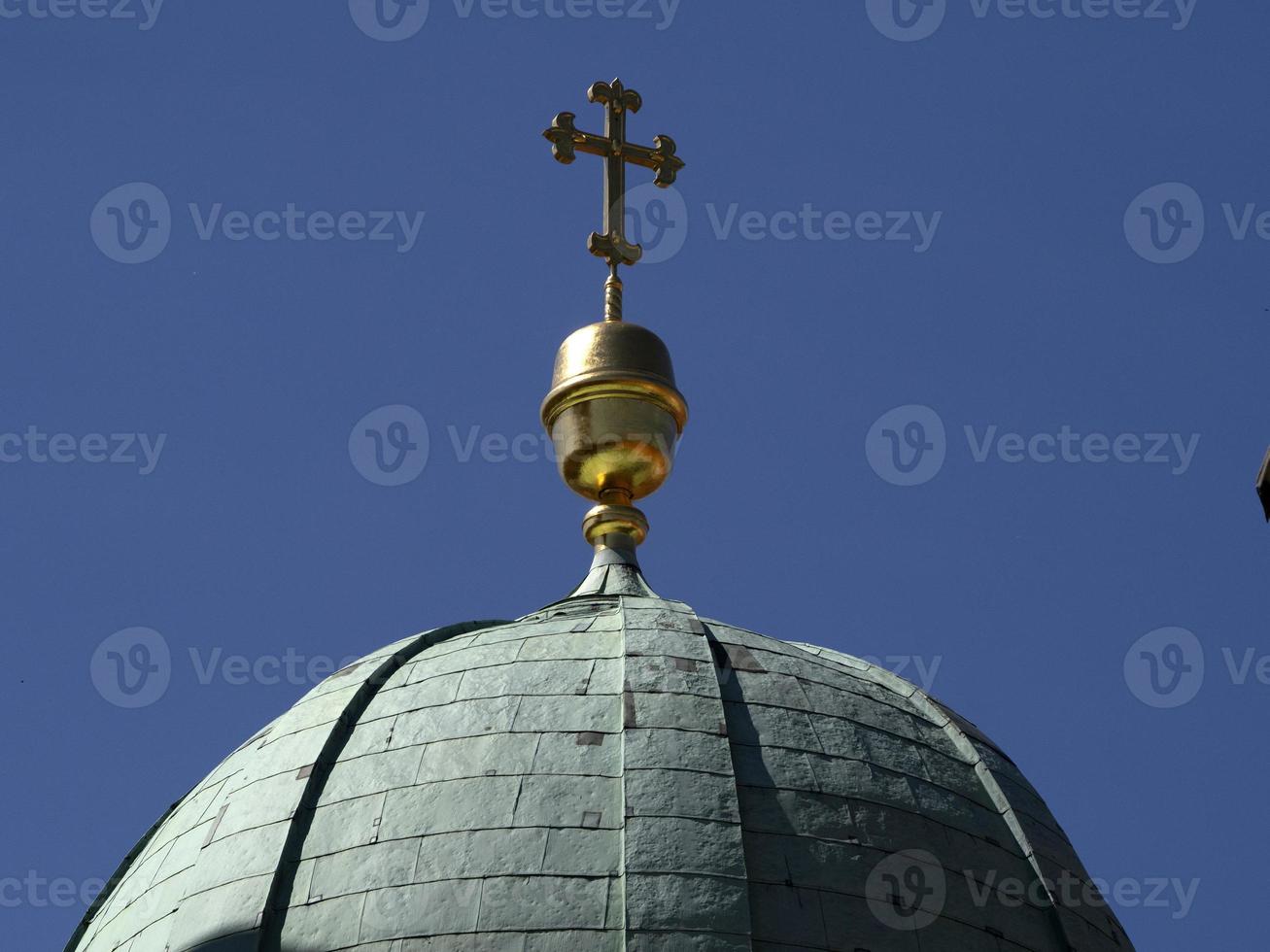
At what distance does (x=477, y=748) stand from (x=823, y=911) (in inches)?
119

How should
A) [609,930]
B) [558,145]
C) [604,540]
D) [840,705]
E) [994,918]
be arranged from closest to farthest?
1. [609,930]
2. [994,918]
3. [840,705]
4. [604,540]
5. [558,145]

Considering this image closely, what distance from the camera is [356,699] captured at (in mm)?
22062

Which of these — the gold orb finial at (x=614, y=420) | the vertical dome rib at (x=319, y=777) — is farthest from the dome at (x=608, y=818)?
the gold orb finial at (x=614, y=420)

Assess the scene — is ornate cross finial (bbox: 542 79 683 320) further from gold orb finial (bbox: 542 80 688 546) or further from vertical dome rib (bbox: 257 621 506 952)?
vertical dome rib (bbox: 257 621 506 952)

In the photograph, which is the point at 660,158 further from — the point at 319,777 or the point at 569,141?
the point at 319,777

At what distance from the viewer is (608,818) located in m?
19.8

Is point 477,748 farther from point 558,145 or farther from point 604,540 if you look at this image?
point 558,145

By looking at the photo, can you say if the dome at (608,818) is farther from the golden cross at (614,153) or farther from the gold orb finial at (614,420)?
the golden cross at (614,153)

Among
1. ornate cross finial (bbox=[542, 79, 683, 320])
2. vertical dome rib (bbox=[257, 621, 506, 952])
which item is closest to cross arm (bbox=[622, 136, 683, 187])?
ornate cross finial (bbox=[542, 79, 683, 320])

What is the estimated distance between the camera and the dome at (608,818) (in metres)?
19.3

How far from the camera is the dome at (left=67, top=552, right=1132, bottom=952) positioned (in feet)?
63.3

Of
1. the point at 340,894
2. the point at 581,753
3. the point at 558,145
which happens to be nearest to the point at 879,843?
the point at 581,753

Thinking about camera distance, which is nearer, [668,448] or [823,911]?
[823,911]

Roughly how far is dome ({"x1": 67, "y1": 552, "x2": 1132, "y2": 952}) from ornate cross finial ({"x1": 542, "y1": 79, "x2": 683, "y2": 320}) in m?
5.60
